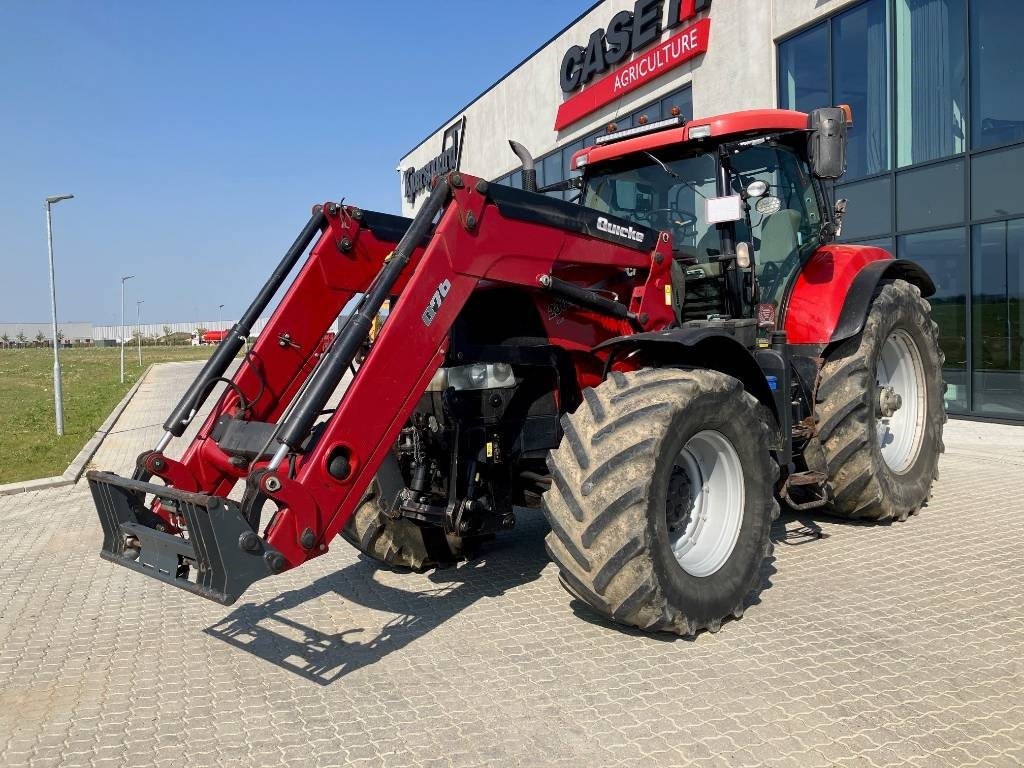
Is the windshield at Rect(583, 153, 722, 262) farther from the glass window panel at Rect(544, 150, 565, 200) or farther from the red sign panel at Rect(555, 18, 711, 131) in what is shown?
the glass window panel at Rect(544, 150, 565, 200)

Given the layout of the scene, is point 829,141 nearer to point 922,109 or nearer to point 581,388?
point 581,388

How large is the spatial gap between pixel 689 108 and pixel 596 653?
13269mm

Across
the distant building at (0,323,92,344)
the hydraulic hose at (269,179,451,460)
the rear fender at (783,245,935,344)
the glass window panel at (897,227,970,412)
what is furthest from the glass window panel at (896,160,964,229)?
the distant building at (0,323,92,344)

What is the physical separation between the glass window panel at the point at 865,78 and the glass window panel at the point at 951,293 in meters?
1.35

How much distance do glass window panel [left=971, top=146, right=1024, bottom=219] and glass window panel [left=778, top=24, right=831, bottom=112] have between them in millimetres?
2752

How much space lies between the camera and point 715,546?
472 centimetres

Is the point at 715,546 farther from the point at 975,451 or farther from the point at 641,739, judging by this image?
the point at 975,451

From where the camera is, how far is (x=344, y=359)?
12.1ft

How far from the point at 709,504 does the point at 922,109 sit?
9.13m

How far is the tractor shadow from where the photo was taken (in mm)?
4254

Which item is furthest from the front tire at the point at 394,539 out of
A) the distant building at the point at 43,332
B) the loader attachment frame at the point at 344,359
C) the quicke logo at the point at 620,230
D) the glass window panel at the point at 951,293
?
the distant building at the point at 43,332

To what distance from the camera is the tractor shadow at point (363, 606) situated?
425 centimetres

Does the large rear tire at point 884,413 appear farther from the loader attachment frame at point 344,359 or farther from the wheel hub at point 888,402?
the loader attachment frame at point 344,359

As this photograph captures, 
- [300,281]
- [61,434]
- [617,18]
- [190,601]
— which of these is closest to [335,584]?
[190,601]
